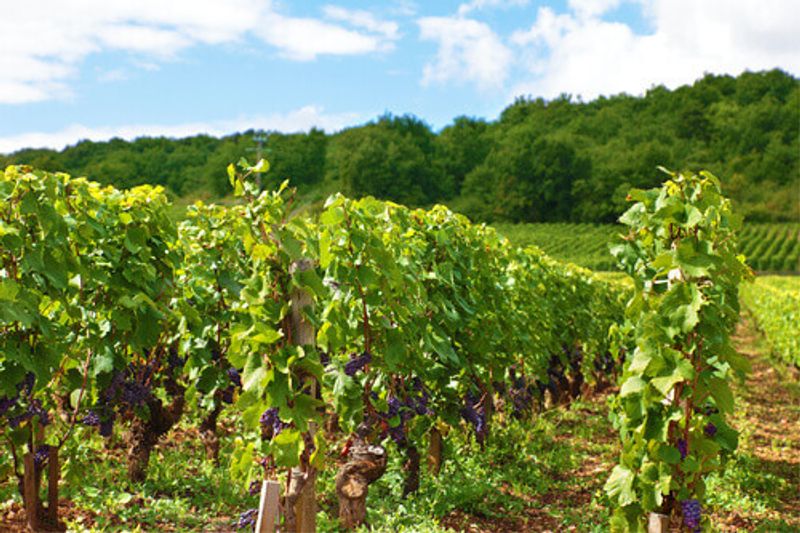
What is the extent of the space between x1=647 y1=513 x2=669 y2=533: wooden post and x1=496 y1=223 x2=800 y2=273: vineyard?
48.3 m

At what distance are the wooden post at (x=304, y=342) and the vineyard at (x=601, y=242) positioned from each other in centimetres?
4897

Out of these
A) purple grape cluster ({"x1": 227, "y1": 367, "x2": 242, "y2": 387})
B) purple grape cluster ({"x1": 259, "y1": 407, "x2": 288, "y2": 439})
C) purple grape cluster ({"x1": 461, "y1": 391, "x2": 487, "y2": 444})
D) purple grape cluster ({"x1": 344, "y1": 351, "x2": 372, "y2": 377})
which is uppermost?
purple grape cluster ({"x1": 344, "y1": 351, "x2": 372, "y2": 377})

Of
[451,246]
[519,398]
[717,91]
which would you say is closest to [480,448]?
[519,398]

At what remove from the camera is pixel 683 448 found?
3.55 metres

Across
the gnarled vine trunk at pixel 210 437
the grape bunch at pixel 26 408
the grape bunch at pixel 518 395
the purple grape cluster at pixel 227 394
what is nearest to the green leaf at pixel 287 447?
the grape bunch at pixel 26 408

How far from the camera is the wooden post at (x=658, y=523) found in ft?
11.5

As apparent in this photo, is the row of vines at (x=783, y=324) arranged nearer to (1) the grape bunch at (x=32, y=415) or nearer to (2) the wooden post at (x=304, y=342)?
(2) the wooden post at (x=304, y=342)

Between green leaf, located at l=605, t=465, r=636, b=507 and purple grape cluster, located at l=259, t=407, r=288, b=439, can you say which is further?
green leaf, located at l=605, t=465, r=636, b=507

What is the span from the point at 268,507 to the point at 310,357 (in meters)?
0.59

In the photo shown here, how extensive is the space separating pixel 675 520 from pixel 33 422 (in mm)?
3176

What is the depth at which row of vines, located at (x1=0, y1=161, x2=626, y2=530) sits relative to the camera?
304 centimetres

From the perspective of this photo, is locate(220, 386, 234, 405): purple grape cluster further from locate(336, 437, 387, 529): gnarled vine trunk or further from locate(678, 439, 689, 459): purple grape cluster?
locate(678, 439, 689, 459): purple grape cluster

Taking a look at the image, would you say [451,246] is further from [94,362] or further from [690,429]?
[94,362]

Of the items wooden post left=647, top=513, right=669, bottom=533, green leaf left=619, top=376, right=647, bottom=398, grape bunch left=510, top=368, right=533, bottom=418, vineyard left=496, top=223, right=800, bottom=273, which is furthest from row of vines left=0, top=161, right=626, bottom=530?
vineyard left=496, top=223, right=800, bottom=273
